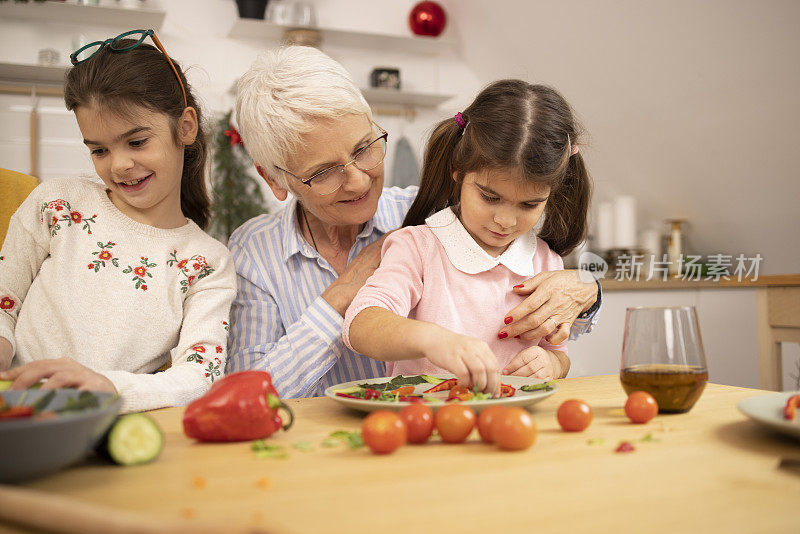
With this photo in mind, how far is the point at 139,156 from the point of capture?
1.48m

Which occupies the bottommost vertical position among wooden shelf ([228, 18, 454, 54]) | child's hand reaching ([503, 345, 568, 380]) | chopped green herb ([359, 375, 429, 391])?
child's hand reaching ([503, 345, 568, 380])

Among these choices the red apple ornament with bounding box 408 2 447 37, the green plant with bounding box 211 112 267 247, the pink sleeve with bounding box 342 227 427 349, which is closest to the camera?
the pink sleeve with bounding box 342 227 427 349

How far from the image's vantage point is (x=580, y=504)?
1.96 feet

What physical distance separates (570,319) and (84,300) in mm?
1073

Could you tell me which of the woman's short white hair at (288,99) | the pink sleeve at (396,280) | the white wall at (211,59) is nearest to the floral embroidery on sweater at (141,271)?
the woman's short white hair at (288,99)

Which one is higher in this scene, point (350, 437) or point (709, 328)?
point (350, 437)

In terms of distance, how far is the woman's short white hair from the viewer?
155 cm

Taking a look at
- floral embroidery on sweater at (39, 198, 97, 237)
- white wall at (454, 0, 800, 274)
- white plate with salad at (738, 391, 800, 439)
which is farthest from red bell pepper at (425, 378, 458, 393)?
white wall at (454, 0, 800, 274)

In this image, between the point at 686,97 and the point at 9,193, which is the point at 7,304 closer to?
the point at 9,193

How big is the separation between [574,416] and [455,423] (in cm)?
16

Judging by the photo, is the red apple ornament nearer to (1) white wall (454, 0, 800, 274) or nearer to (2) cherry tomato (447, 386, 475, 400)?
(1) white wall (454, 0, 800, 274)

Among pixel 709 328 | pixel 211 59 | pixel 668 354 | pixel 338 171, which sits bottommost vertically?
pixel 709 328

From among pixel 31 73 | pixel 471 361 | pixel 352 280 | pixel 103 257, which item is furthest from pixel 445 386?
pixel 31 73

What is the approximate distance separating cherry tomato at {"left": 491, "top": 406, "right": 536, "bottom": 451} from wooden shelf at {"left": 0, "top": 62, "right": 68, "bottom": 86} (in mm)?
3762
